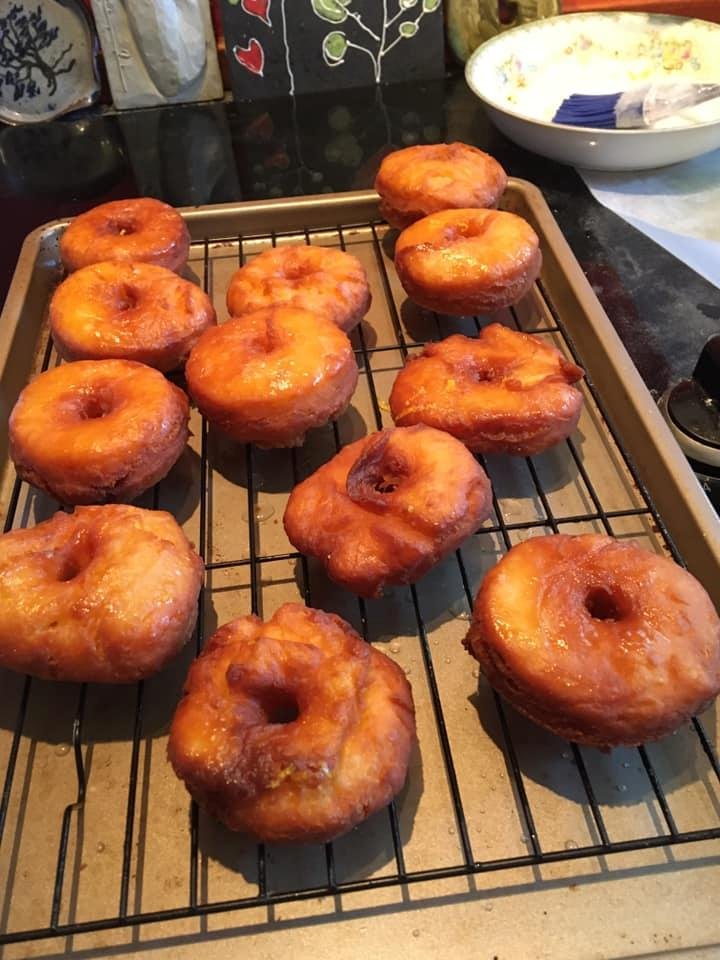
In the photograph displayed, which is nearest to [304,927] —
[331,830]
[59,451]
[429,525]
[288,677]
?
[331,830]

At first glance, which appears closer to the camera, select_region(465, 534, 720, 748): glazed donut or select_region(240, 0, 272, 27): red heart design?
select_region(465, 534, 720, 748): glazed donut

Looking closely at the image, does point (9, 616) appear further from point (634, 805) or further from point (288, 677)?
point (634, 805)

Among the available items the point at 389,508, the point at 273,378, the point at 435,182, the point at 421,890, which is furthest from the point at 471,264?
the point at 421,890

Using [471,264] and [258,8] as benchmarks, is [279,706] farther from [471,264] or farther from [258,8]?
[258,8]

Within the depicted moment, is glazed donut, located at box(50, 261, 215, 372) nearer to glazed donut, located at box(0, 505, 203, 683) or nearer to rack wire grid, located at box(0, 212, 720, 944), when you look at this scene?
rack wire grid, located at box(0, 212, 720, 944)

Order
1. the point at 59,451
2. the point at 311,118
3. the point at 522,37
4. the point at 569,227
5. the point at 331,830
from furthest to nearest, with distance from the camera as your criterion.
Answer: the point at 311,118 → the point at 522,37 → the point at 569,227 → the point at 59,451 → the point at 331,830

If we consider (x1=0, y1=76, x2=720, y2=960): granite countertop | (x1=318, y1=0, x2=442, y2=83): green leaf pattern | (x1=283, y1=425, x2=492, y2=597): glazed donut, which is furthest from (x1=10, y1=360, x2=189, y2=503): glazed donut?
(x1=318, y1=0, x2=442, y2=83): green leaf pattern
